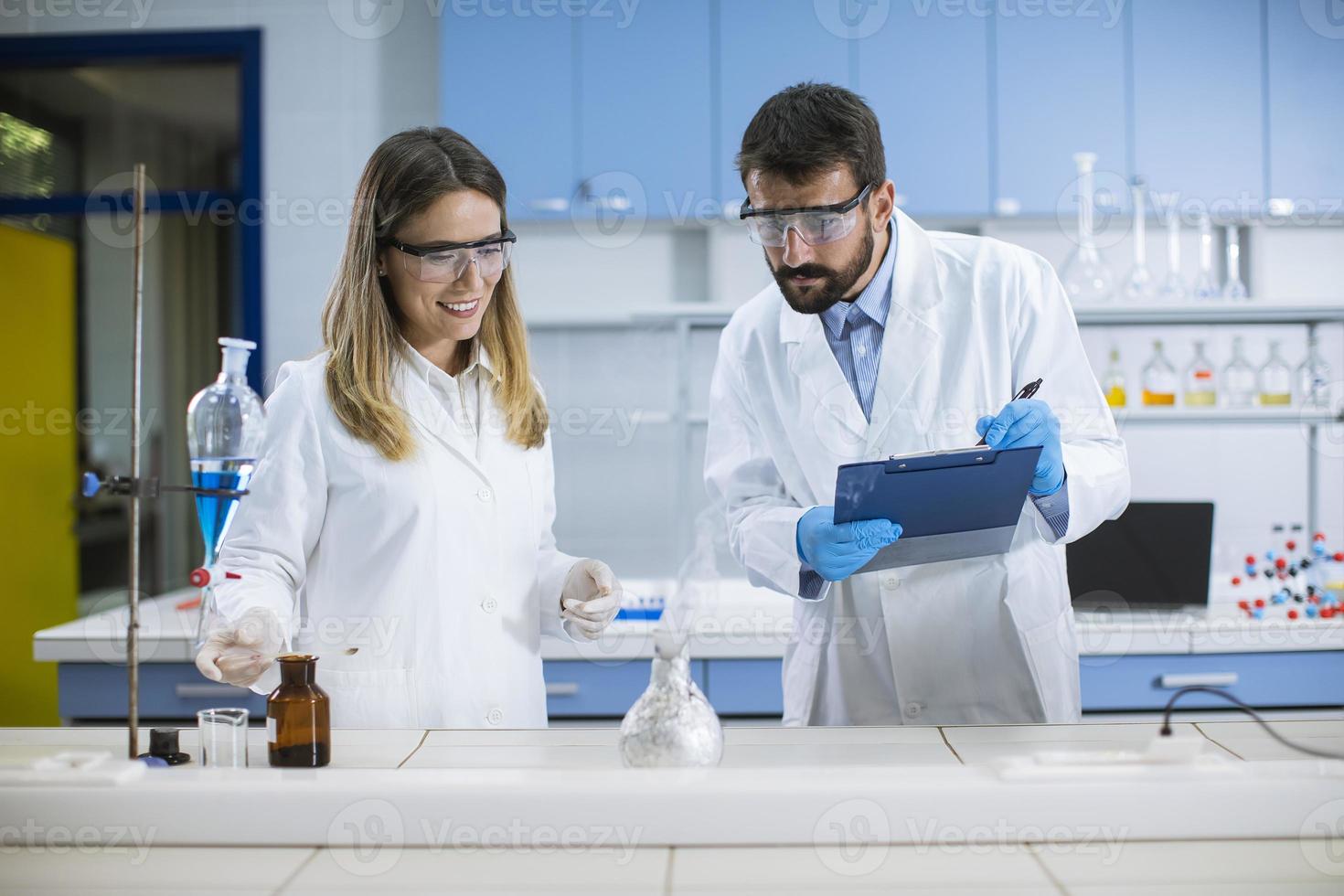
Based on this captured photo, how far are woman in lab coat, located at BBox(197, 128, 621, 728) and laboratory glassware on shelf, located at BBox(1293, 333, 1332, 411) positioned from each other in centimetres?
246

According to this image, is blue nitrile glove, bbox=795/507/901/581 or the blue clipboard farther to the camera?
blue nitrile glove, bbox=795/507/901/581

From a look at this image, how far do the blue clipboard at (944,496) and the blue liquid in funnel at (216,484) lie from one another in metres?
1.11

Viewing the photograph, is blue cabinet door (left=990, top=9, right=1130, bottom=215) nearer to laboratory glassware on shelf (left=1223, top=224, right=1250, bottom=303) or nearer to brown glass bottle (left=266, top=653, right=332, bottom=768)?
laboratory glassware on shelf (left=1223, top=224, right=1250, bottom=303)

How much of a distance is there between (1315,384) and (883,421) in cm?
196

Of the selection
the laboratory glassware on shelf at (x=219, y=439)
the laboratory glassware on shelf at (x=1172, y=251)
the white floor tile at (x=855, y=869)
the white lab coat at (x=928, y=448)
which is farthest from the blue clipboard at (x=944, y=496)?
the laboratory glassware on shelf at (x=1172, y=251)

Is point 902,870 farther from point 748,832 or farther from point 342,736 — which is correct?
point 342,736

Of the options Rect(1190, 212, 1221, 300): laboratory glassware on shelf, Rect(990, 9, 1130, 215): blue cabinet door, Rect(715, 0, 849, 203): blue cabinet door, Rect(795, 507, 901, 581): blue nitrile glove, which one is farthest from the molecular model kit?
Rect(715, 0, 849, 203): blue cabinet door

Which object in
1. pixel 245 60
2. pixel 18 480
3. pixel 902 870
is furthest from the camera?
pixel 18 480

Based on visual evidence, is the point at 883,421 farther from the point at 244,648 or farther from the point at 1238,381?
the point at 1238,381

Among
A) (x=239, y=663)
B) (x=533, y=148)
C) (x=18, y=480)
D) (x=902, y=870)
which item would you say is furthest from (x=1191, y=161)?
(x=18, y=480)

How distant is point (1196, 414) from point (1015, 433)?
69.3 inches

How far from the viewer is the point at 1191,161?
289cm

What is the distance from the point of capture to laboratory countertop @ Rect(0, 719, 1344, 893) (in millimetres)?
957

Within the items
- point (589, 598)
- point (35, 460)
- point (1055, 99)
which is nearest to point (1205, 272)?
point (1055, 99)
